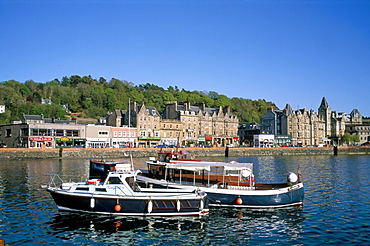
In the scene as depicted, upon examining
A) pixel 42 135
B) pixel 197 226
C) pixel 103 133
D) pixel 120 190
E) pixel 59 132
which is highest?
pixel 59 132

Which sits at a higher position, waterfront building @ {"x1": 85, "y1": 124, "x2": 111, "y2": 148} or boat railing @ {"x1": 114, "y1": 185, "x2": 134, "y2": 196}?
waterfront building @ {"x1": 85, "y1": 124, "x2": 111, "y2": 148}

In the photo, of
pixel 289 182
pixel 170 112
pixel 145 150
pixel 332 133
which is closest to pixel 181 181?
pixel 289 182

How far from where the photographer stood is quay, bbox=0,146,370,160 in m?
73.6

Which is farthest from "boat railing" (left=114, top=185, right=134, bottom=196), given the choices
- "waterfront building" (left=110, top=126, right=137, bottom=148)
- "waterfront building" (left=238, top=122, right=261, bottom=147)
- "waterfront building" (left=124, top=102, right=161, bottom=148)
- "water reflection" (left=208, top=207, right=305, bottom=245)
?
"waterfront building" (left=238, top=122, right=261, bottom=147)

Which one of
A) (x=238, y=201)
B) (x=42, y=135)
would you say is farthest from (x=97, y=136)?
(x=238, y=201)

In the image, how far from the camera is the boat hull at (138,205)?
25.0 metres

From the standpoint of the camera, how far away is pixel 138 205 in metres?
25.0

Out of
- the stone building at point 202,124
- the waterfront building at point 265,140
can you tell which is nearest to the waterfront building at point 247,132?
the waterfront building at point 265,140

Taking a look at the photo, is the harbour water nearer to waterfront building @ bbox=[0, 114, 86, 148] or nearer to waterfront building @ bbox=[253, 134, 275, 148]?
waterfront building @ bbox=[0, 114, 86, 148]

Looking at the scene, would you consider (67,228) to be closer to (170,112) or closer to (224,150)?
(224,150)

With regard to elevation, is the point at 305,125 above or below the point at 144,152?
above

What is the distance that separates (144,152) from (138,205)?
6065 centimetres

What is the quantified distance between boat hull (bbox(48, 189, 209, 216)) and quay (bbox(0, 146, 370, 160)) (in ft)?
104

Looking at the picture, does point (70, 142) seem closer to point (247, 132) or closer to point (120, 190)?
point (120, 190)
